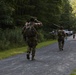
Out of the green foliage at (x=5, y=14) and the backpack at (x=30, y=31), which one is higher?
the green foliage at (x=5, y=14)

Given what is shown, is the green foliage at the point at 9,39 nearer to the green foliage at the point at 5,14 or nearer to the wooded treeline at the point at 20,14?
the wooded treeline at the point at 20,14

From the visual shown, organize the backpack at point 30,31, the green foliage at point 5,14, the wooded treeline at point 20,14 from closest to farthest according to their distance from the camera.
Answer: the backpack at point 30,31 → the wooded treeline at point 20,14 → the green foliage at point 5,14

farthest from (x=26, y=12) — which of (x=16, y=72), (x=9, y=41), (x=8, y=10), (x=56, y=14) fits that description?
(x=16, y=72)

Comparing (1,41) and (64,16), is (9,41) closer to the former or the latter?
(1,41)

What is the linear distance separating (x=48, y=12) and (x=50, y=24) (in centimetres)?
400

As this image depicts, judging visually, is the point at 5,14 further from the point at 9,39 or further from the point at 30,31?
the point at 30,31

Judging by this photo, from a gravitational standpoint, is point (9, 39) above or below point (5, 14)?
below

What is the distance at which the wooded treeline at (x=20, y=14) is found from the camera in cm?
2726

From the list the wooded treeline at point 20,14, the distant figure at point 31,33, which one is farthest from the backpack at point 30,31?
the wooded treeline at point 20,14

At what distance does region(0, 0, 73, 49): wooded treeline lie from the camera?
89.4ft

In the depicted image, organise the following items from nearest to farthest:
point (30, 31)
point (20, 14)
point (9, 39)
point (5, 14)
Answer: point (30, 31), point (9, 39), point (5, 14), point (20, 14)

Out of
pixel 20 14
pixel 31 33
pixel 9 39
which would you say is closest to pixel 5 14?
pixel 9 39

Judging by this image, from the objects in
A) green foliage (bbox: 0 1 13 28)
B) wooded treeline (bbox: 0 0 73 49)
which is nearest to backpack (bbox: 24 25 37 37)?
wooded treeline (bbox: 0 0 73 49)

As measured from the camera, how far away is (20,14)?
40.7 metres
